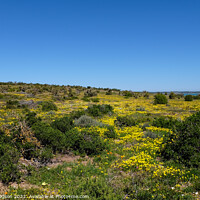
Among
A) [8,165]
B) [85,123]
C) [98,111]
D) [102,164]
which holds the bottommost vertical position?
[102,164]

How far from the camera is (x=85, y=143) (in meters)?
8.43

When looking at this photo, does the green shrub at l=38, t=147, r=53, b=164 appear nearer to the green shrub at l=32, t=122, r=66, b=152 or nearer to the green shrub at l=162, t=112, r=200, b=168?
the green shrub at l=32, t=122, r=66, b=152

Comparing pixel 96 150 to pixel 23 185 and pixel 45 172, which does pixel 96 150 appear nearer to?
pixel 45 172

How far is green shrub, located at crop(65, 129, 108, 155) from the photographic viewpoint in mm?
8241

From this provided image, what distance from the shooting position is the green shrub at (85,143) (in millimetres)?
8241

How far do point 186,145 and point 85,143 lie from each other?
454 centimetres

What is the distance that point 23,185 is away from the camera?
5.41 m

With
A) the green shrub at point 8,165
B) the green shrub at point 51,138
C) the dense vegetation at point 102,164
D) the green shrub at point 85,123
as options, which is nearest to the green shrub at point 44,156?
the dense vegetation at point 102,164

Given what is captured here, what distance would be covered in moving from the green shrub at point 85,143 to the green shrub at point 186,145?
305 cm

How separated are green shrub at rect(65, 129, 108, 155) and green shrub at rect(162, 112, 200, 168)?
305 centimetres

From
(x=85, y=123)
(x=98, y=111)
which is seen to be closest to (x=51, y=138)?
(x=85, y=123)

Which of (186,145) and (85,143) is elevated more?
(186,145)

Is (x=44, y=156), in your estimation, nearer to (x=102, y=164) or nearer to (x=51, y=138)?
(x=51, y=138)

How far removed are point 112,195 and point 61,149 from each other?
447cm
